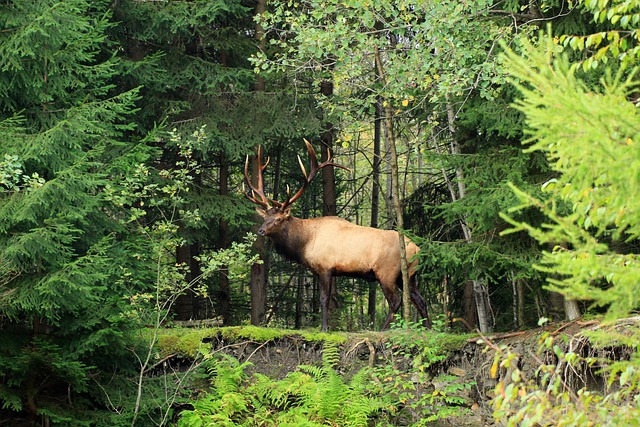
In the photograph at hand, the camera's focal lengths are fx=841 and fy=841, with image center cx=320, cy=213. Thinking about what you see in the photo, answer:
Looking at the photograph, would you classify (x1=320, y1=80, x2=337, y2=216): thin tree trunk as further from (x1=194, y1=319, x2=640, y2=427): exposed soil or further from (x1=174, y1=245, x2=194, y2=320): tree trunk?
(x1=194, y1=319, x2=640, y2=427): exposed soil

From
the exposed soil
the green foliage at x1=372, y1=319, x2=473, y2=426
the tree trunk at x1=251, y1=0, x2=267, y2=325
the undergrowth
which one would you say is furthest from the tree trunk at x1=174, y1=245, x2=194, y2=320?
the green foliage at x1=372, y1=319, x2=473, y2=426

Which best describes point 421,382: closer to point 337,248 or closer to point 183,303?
point 337,248

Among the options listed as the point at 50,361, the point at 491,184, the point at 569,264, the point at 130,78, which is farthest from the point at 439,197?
the point at 569,264

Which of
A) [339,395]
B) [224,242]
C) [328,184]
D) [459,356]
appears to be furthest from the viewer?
[224,242]

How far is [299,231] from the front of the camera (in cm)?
1141

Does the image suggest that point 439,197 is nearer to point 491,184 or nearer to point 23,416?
point 491,184

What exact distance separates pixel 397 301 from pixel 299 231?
1.63 m

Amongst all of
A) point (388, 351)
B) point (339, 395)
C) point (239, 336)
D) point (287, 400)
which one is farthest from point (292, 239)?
point (339, 395)

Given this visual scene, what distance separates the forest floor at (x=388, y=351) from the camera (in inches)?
350

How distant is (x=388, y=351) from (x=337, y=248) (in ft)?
5.88

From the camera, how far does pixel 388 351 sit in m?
9.97

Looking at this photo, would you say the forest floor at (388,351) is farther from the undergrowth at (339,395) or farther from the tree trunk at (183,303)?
the tree trunk at (183,303)

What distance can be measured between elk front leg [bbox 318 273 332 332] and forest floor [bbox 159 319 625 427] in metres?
0.52

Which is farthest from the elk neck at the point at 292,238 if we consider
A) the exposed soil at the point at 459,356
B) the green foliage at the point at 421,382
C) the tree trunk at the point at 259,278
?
the green foliage at the point at 421,382
